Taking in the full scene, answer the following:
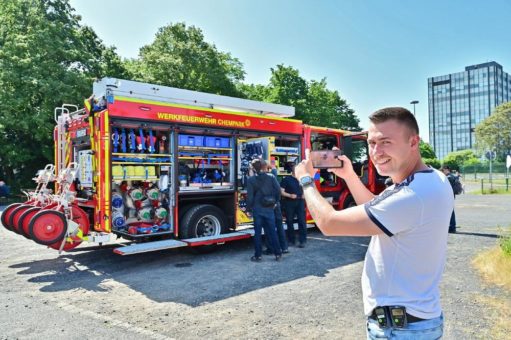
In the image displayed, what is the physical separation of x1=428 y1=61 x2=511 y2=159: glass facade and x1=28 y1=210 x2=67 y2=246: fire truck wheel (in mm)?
128129

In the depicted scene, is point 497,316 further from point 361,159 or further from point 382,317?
point 361,159

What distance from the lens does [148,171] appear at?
7.28 meters

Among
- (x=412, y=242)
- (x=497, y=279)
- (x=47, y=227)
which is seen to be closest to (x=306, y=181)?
(x=412, y=242)

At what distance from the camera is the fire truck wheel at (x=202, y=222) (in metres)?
7.57

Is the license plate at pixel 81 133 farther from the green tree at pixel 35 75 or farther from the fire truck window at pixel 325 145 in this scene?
the green tree at pixel 35 75

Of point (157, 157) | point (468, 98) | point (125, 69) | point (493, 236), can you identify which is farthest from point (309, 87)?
point (468, 98)

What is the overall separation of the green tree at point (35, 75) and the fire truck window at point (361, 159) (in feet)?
56.9

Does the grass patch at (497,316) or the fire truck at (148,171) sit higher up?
the fire truck at (148,171)

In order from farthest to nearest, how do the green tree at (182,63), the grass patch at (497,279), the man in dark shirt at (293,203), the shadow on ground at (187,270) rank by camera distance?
the green tree at (182,63) → the man in dark shirt at (293,203) → the shadow on ground at (187,270) → the grass patch at (497,279)

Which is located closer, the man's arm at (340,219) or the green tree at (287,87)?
the man's arm at (340,219)

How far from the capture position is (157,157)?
742cm

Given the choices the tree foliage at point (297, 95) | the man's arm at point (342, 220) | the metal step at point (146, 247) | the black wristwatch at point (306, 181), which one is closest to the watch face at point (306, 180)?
the black wristwatch at point (306, 181)

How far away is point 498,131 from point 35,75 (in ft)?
197

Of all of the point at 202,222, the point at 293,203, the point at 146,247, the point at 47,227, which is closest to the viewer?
the point at 47,227
